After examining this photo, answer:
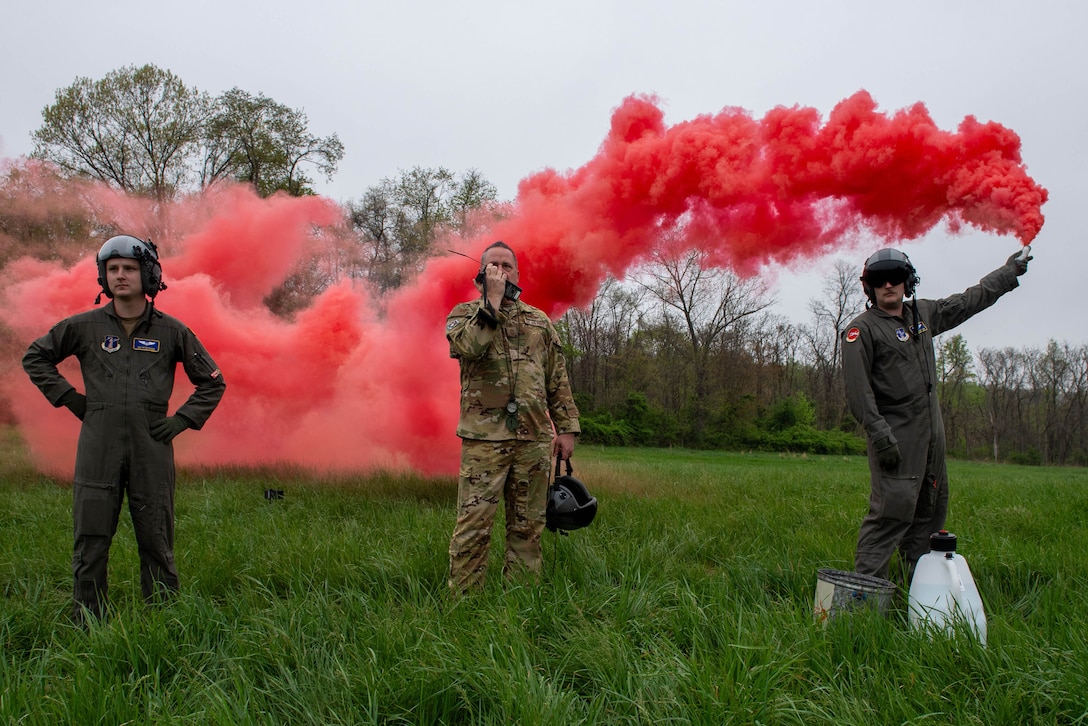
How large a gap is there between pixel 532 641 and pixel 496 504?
120 cm

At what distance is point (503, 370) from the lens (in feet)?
13.5

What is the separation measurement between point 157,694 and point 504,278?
2675mm

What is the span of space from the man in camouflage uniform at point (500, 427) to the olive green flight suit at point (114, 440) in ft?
5.65

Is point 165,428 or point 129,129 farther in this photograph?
point 129,129

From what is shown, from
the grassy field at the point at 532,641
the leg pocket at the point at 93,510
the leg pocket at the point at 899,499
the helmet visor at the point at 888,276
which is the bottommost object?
the grassy field at the point at 532,641

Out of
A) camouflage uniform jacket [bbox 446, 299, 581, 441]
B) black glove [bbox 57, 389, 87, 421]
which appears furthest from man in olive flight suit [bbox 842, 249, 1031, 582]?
black glove [bbox 57, 389, 87, 421]

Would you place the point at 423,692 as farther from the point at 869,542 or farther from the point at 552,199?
the point at 552,199

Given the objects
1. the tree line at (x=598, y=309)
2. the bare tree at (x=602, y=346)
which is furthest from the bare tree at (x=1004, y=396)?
the bare tree at (x=602, y=346)

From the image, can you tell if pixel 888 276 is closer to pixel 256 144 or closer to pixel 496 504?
pixel 496 504

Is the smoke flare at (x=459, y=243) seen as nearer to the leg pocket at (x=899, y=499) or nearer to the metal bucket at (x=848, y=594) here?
the leg pocket at (x=899, y=499)

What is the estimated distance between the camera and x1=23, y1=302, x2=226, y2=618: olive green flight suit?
3502 millimetres

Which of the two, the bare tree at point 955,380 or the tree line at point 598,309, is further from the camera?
the bare tree at point 955,380

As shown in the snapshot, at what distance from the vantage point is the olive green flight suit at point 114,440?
3.50 m

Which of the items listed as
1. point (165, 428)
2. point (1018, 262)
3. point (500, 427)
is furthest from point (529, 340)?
point (1018, 262)
